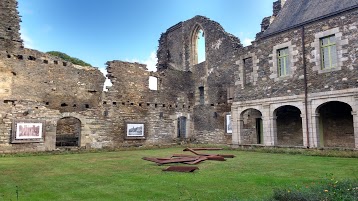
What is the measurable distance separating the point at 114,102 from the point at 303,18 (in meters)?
11.9

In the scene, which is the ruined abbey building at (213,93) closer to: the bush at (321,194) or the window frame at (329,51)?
the window frame at (329,51)

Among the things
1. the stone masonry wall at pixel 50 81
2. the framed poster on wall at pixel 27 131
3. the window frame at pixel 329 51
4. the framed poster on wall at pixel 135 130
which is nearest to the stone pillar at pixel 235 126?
the window frame at pixel 329 51

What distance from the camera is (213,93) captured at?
2136cm

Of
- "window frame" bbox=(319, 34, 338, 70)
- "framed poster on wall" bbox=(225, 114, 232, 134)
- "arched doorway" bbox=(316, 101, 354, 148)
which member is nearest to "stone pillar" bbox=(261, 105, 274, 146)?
"arched doorway" bbox=(316, 101, 354, 148)

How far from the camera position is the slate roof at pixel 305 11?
13.7 m

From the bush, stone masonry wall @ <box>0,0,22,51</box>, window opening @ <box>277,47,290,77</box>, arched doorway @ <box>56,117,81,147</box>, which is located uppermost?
stone masonry wall @ <box>0,0,22,51</box>

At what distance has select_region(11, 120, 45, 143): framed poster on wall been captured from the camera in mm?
14702

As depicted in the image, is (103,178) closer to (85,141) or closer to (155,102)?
(85,141)

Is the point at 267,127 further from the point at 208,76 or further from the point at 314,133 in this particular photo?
the point at 208,76

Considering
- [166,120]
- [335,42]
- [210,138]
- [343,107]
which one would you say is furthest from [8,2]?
[343,107]

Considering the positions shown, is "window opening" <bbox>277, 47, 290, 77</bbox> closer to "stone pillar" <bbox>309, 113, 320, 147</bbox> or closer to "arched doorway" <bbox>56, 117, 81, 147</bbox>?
"stone pillar" <bbox>309, 113, 320, 147</bbox>

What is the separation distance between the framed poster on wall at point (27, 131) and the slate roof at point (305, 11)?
517 inches

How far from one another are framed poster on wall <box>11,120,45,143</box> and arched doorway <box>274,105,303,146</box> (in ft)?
41.9

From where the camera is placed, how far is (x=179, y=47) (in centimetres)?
2558
